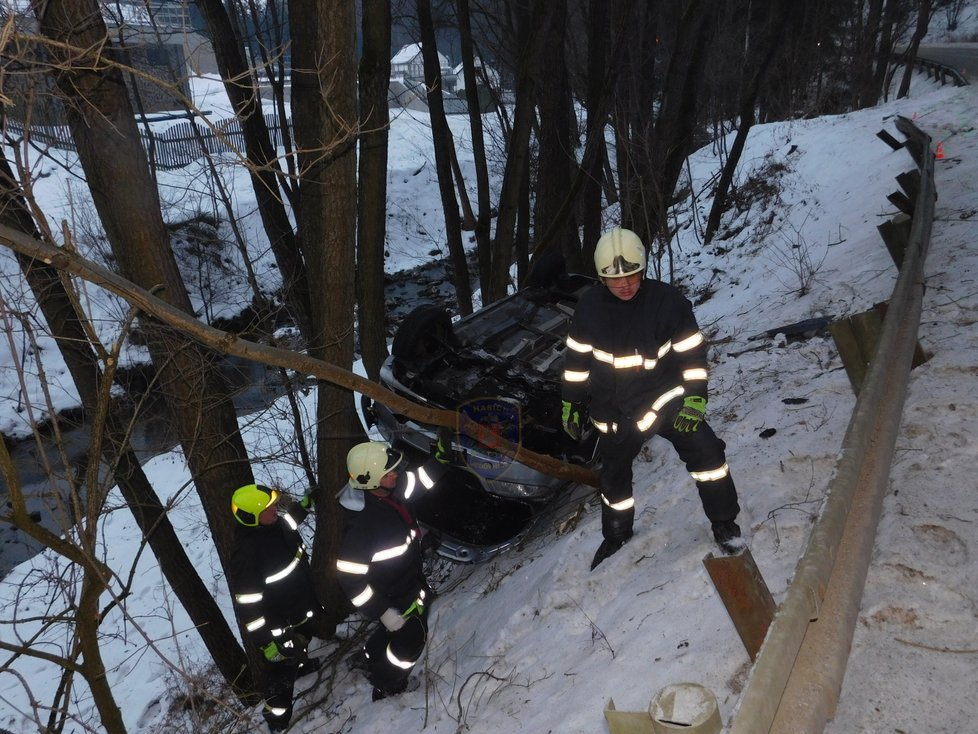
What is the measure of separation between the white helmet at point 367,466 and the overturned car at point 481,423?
766 millimetres

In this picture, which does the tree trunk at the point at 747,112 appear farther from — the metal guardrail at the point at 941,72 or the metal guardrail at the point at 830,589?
the metal guardrail at the point at 830,589

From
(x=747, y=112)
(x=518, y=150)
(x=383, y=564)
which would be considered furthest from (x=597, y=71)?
(x=383, y=564)

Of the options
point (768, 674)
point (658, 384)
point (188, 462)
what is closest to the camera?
point (768, 674)

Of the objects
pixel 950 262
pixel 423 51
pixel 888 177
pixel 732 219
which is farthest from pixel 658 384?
pixel 732 219

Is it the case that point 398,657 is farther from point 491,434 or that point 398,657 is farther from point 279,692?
point 491,434

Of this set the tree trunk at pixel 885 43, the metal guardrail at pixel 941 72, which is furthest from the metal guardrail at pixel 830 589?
the tree trunk at pixel 885 43

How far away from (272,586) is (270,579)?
0.08m

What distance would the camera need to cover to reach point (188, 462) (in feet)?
16.7

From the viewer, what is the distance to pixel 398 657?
4.73m

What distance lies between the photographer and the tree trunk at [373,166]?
5910 mm

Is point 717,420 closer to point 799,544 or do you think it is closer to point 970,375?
point 970,375

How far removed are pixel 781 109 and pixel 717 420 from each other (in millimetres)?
18343

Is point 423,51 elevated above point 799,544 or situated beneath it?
elevated above

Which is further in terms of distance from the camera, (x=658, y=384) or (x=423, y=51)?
(x=423, y=51)
